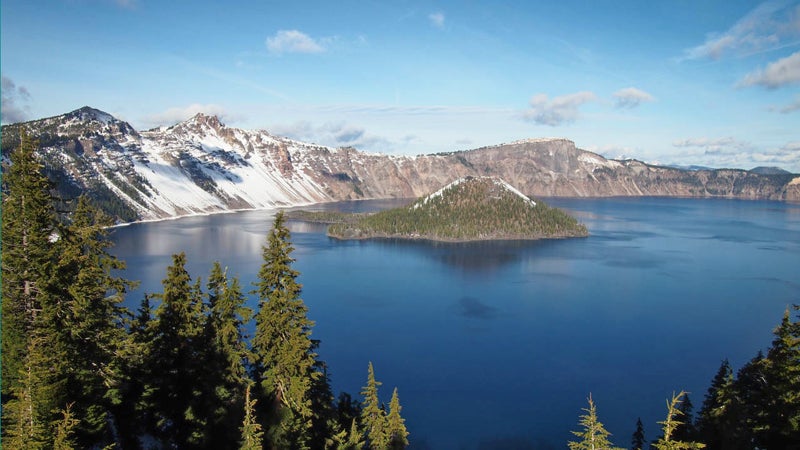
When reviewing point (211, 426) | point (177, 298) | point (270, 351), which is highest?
point (177, 298)

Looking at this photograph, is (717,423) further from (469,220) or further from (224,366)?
(469,220)

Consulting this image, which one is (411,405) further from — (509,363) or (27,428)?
(27,428)

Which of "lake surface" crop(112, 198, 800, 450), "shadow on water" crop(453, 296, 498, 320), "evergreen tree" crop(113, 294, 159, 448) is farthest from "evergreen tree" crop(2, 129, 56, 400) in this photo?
"shadow on water" crop(453, 296, 498, 320)

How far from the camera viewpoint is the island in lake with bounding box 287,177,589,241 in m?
158

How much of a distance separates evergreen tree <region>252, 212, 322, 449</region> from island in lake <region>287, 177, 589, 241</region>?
5231 inches

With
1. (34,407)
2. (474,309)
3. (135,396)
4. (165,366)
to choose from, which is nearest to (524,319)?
(474,309)

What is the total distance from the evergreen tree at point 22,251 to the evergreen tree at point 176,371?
600cm

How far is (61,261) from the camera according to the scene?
16375 millimetres

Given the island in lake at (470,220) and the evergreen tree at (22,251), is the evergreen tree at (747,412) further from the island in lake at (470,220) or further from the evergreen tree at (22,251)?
the island in lake at (470,220)

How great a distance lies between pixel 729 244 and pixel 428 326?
364 feet

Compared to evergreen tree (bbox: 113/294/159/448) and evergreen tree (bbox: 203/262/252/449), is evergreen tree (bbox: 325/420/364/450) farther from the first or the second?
evergreen tree (bbox: 113/294/159/448)

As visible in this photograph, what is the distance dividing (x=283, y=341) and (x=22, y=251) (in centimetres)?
889

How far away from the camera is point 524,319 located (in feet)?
241

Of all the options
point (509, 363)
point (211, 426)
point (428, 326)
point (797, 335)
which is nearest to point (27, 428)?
point (211, 426)
